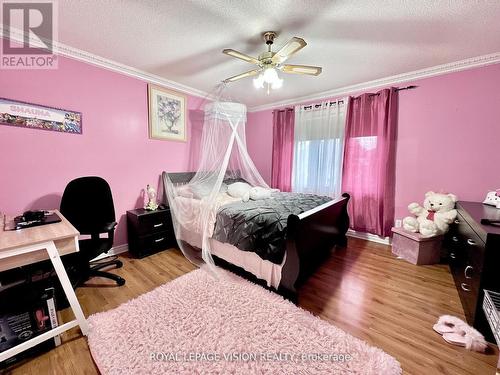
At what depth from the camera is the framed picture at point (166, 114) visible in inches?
125

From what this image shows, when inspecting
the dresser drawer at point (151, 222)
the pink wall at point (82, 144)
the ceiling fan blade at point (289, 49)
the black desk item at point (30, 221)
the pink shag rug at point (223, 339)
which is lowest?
the pink shag rug at point (223, 339)

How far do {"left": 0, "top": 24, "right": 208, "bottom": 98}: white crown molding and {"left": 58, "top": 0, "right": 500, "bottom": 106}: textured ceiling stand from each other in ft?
0.34

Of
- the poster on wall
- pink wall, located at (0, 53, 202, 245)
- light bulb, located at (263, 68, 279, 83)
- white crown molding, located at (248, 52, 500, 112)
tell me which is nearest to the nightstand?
pink wall, located at (0, 53, 202, 245)

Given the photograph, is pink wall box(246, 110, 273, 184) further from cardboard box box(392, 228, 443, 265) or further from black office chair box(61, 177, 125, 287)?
black office chair box(61, 177, 125, 287)

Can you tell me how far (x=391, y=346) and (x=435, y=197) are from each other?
205 centimetres

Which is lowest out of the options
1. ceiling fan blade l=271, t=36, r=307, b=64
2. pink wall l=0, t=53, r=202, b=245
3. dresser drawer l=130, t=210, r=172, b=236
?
dresser drawer l=130, t=210, r=172, b=236

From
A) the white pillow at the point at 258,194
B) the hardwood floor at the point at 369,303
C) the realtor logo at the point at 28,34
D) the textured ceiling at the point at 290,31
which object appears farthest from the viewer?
the white pillow at the point at 258,194

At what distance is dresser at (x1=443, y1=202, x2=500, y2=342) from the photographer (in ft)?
4.88

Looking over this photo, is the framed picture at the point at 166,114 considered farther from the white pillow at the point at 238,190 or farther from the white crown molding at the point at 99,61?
the white pillow at the point at 238,190

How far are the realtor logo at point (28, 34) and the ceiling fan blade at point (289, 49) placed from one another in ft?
6.50

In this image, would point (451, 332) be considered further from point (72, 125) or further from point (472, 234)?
point (72, 125)

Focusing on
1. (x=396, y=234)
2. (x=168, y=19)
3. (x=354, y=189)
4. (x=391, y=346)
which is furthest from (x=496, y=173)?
(x=168, y=19)

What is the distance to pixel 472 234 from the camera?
1825 mm

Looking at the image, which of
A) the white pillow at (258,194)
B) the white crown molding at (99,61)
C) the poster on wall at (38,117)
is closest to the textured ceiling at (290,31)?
the white crown molding at (99,61)
